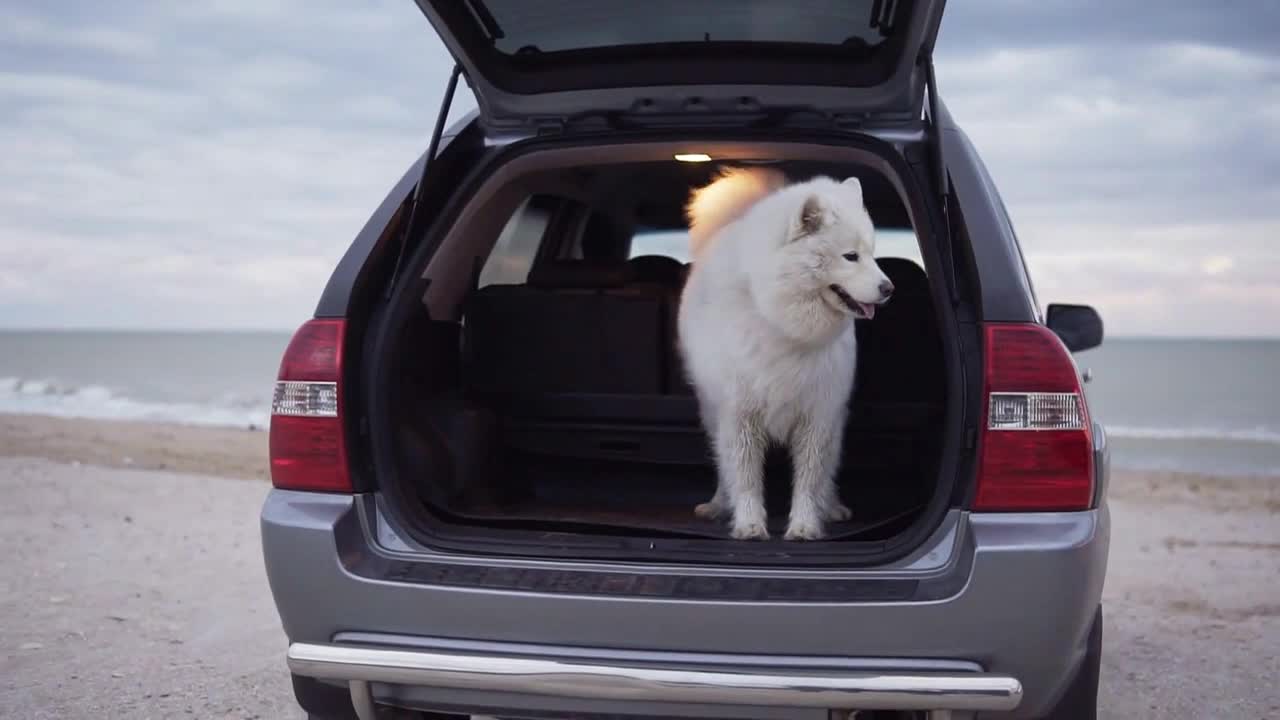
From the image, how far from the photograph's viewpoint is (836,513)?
3256 millimetres

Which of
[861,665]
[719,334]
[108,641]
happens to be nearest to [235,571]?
[108,641]

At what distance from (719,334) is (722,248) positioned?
28 cm

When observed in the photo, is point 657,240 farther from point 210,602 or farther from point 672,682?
point 672,682

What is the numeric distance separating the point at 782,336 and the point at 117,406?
21879 mm

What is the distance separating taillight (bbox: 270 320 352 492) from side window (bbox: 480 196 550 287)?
1461mm

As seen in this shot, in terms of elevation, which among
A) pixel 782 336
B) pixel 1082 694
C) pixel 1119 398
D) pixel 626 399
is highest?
pixel 782 336

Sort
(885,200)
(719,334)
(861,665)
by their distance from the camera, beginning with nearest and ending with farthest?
1. (861,665)
2. (719,334)
3. (885,200)

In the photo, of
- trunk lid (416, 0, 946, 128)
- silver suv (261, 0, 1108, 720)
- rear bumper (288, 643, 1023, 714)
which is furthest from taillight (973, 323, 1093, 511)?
trunk lid (416, 0, 946, 128)

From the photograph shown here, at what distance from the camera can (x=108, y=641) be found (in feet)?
14.2

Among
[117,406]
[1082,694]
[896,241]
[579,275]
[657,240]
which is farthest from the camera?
[117,406]

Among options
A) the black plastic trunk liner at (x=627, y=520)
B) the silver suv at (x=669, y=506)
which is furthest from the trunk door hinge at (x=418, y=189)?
the black plastic trunk liner at (x=627, y=520)

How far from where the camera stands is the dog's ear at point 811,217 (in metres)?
2.90

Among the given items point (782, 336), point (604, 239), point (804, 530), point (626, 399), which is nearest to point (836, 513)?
point (804, 530)

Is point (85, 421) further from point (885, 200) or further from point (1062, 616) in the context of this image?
point (1062, 616)
